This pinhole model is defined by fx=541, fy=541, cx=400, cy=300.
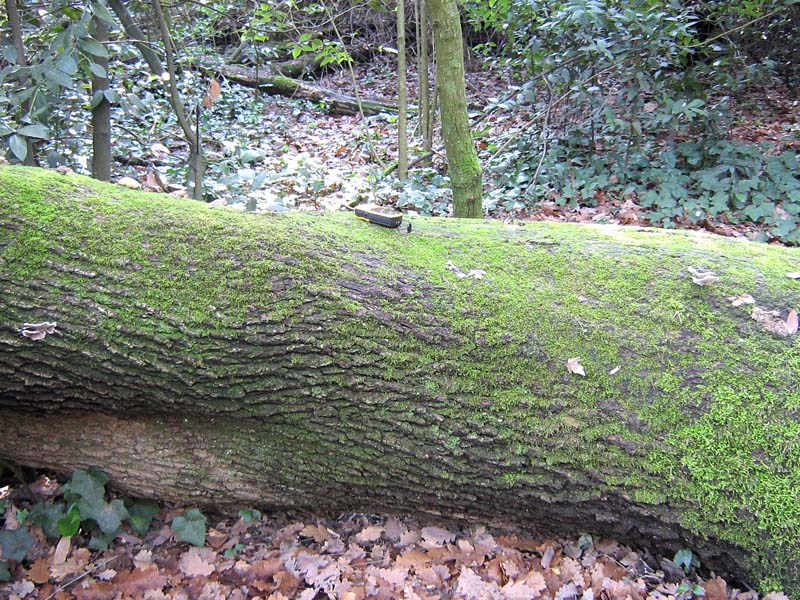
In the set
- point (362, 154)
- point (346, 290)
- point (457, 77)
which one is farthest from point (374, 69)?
point (346, 290)

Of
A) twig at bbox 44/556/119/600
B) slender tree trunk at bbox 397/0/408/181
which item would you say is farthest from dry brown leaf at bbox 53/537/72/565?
slender tree trunk at bbox 397/0/408/181

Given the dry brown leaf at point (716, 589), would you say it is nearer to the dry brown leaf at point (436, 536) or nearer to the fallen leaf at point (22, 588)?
the dry brown leaf at point (436, 536)

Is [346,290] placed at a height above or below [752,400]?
above

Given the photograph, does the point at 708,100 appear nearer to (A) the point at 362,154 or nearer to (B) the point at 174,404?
(A) the point at 362,154

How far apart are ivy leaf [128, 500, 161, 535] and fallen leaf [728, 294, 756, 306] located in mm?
2417

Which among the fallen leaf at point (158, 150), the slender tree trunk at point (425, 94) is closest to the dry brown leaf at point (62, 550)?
the fallen leaf at point (158, 150)

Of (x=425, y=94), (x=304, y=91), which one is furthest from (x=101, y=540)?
(x=304, y=91)

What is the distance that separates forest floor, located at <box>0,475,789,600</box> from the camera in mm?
1825

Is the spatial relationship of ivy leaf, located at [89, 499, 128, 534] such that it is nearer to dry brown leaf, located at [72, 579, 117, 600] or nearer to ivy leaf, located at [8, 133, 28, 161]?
dry brown leaf, located at [72, 579, 117, 600]

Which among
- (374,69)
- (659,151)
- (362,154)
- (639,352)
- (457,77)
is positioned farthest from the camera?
(374,69)

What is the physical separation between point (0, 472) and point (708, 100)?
6934 millimetres

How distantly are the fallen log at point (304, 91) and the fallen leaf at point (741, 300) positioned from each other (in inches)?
300

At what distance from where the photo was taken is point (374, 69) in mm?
11344

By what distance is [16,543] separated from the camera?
1977 mm
